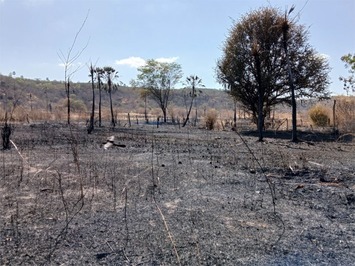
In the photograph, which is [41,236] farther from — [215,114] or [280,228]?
[215,114]

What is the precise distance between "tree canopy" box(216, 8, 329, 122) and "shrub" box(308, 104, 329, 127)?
132 inches

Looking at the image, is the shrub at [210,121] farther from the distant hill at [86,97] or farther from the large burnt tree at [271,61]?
the distant hill at [86,97]

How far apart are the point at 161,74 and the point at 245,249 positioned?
48696 mm

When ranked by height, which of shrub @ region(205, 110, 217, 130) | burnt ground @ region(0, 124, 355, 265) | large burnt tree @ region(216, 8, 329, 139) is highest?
large burnt tree @ region(216, 8, 329, 139)

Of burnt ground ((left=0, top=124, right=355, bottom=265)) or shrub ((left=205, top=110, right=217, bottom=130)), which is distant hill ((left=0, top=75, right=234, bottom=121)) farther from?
burnt ground ((left=0, top=124, right=355, bottom=265))

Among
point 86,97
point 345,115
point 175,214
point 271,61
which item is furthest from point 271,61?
point 86,97

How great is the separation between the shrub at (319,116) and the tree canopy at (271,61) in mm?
3359

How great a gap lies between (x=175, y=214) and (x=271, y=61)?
21.9 meters

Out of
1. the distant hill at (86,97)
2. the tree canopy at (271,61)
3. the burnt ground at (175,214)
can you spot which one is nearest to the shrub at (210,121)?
the tree canopy at (271,61)

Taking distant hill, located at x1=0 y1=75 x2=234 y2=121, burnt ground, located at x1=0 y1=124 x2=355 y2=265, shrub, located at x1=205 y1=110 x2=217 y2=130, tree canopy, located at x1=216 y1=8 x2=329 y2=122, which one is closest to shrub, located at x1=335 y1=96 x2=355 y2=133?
tree canopy, located at x1=216 y1=8 x2=329 y2=122

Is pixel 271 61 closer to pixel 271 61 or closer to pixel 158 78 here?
pixel 271 61

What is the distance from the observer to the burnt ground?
438 cm

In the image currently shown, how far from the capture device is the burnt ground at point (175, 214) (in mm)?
4379

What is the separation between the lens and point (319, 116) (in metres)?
30.1
